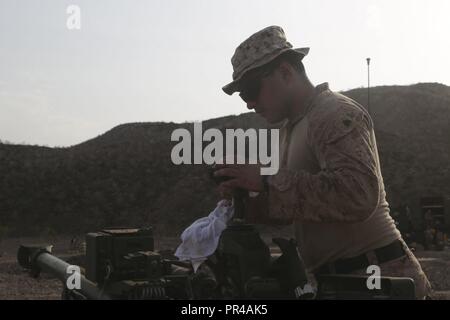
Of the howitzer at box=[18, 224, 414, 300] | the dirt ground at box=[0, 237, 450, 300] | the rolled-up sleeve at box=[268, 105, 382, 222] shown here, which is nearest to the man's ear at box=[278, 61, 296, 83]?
the rolled-up sleeve at box=[268, 105, 382, 222]

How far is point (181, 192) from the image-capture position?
3709cm

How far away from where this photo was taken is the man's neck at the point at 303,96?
271 centimetres

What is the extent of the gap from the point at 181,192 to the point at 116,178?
507 centimetres

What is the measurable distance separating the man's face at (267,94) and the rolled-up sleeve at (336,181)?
0.96ft

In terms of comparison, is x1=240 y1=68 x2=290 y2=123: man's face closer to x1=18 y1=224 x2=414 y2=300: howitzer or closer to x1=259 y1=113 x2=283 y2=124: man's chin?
x1=259 y1=113 x2=283 y2=124: man's chin

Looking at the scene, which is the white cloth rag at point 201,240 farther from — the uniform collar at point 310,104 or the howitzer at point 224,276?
the uniform collar at point 310,104

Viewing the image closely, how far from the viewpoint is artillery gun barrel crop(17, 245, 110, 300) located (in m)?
2.24

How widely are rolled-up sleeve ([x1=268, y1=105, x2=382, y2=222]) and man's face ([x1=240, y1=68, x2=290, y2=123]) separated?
294mm

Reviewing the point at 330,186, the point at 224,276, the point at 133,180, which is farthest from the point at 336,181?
the point at 133,180

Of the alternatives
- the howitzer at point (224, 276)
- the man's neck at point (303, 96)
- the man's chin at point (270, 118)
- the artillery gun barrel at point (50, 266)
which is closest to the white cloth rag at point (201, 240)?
the howitzer at point (224, 276)
